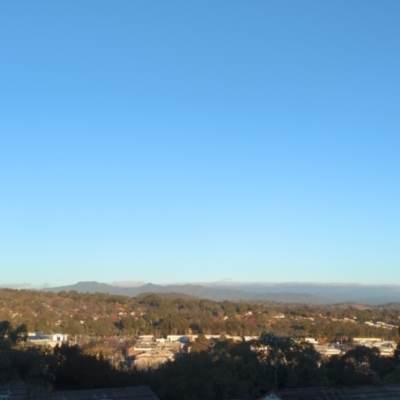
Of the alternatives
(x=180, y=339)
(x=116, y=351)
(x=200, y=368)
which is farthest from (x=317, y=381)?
(x=180, y=339)

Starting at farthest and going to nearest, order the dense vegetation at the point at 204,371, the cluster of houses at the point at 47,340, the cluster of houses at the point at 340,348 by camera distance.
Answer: the cluster of houses at the point at 47,340, the cluster of houses at the point at 340,348, the dense vegetation at the point at 204,371

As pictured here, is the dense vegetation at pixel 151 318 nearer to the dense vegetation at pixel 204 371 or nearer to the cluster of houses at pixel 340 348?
the cluster of houses at pixel 340 348

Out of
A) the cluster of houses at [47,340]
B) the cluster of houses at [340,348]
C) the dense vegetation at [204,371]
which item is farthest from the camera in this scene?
the cluster of houses at [47,340]

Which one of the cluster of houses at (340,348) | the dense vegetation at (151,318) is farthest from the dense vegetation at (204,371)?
the dense vegetation at (151,318)

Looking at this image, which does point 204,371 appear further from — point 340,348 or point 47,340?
point 340,348

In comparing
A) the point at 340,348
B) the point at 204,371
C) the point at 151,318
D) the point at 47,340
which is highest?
the point at 151,318

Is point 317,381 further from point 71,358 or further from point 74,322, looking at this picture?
point 74,322

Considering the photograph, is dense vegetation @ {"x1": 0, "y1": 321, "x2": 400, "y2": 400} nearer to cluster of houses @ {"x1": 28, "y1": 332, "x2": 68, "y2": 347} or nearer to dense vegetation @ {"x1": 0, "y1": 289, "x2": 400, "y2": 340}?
cluster of houses @ {"x1": 28, "y1": 332, "x2": 68, "y2": 347}

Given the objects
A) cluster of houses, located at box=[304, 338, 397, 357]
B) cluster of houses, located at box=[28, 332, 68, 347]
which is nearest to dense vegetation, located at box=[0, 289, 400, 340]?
cluster of houses, located at box=[28, 332, 68, 347]

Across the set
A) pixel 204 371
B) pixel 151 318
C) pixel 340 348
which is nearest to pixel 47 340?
pixel 340 348
